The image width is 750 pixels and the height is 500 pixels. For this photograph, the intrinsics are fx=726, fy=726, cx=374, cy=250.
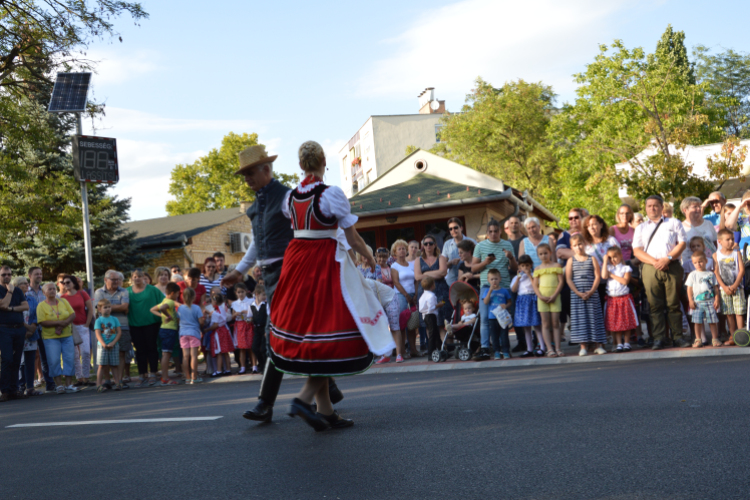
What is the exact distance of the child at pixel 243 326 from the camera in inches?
507

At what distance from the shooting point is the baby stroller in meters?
11.7

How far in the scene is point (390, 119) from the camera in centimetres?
7300

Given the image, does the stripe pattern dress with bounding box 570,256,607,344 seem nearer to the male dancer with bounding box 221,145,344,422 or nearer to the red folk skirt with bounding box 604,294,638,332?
the red folk skirt with bounding box 604,294,638,332

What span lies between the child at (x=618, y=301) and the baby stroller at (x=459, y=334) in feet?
6.86

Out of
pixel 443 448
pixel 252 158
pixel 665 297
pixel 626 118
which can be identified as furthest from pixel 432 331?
pixel 626 118

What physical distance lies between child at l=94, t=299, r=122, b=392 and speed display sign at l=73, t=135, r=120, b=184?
20.6 feet

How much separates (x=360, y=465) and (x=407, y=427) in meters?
1.13

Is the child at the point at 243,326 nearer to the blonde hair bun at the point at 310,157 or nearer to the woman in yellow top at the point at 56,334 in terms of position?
the woman in yellow top at the point at 56,334

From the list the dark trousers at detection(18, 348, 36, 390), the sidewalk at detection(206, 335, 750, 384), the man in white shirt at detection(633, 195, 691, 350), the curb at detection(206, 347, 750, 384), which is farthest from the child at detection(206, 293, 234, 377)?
the man in white shirt at detection(633, 195, 691, 350)

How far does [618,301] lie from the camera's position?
10.8 m

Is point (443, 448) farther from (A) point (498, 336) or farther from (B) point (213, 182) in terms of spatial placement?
(B) point (213, 182)

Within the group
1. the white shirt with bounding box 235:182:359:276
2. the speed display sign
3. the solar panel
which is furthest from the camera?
the solar panel

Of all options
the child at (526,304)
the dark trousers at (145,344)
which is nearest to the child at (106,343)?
the dark trousers at (145,344)

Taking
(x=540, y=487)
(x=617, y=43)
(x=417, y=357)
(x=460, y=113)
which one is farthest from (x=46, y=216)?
(x=460, y=113)
